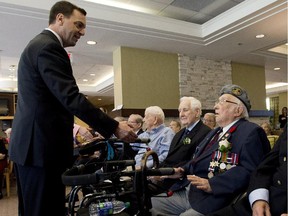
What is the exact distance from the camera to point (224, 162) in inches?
62.9

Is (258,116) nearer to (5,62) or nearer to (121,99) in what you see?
(121,99)

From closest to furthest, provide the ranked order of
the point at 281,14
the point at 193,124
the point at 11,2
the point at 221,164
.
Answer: the point at 221,164 → the point at 193,124 → the point at 11,2 → the point at 281,14

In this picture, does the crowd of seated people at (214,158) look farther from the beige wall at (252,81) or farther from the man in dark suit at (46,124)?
the beige wall at (252,81)

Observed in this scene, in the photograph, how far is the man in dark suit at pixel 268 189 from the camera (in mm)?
1256

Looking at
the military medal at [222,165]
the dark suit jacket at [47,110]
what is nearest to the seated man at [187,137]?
the military medal at [222,165]

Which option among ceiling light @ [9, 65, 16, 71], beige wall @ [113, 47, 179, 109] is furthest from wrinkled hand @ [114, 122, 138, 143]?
ceiling light @ [9, 65, 16, 71]

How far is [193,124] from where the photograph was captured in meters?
2.38

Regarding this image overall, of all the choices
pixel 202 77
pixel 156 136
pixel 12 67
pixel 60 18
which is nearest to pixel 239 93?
pixel 156 136

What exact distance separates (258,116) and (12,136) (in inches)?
276

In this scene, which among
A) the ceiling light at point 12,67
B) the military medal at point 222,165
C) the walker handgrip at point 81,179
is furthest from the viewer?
the ceiling light at point 12,67

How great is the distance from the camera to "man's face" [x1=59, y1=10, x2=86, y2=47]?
1.43m

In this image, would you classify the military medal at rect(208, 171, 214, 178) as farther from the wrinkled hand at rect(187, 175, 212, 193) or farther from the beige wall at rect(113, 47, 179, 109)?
the beige wall at rect(113, 47, 179, 109)

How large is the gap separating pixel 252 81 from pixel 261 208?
6781 millimetres

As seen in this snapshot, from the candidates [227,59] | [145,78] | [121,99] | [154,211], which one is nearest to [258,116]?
[227,59]
